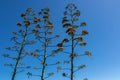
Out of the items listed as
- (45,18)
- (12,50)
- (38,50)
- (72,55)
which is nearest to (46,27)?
(45,18)

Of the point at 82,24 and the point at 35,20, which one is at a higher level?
the point at 35,20

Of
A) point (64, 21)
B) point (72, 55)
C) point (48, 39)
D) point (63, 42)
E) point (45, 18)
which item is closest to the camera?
point (72, 55)

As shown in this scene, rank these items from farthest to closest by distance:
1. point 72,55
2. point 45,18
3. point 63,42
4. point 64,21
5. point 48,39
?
point 45,18
point 48,39
point 64,21
point 63,42
point 72,55

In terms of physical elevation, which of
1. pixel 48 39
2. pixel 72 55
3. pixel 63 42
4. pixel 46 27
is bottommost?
pixel 72 55

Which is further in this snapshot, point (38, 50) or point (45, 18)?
point (45, 18)

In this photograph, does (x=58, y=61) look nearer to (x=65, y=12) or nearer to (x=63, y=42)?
(x=63, y=42)

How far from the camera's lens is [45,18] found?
29312 mm

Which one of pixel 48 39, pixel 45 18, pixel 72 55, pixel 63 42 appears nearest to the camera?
pixel 72 55

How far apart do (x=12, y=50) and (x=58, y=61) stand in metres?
7.02

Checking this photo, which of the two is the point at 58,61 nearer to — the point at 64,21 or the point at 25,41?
the point at 64,21

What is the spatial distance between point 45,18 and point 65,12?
4.27 m

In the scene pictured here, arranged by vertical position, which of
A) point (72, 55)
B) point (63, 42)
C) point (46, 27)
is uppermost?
point (46, 27)

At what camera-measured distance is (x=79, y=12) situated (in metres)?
25.5

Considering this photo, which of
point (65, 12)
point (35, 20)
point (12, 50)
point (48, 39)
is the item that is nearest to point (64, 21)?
point (65, 12)
